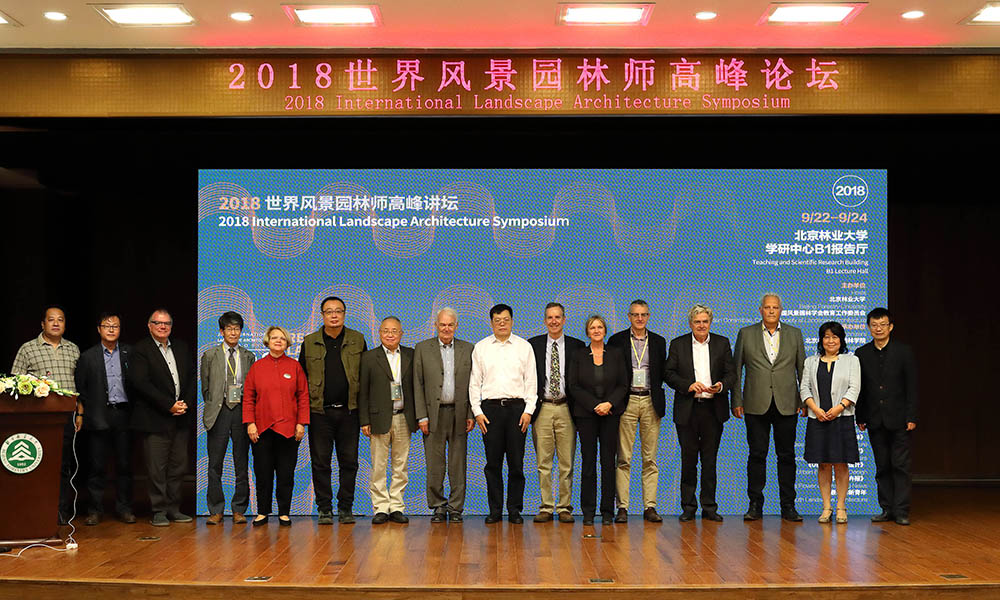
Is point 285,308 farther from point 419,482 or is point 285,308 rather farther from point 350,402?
point 419,482

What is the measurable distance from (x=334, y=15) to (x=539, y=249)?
7.29 ft

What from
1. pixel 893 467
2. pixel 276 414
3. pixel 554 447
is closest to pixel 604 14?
pixel 554 447

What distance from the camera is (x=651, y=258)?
24.9 ft

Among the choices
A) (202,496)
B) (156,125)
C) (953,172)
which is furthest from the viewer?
(953,172)

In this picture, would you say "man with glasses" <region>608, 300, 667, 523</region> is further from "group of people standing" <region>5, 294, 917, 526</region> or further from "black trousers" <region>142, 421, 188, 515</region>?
"black trousers" <region>142, 421, 188, 515</region>

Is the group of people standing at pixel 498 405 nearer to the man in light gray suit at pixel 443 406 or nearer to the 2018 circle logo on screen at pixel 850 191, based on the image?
the man in light gray suit at pixel 443 406

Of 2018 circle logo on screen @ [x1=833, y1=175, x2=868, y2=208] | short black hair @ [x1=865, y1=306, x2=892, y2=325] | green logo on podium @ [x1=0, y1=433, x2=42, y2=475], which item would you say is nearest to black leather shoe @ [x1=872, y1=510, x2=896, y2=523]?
short black hair @ [x1=865, y1=306, x2=892, y2=325]

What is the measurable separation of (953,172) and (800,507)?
3272 mm

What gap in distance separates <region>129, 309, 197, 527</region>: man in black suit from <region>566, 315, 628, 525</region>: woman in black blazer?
2.73 m

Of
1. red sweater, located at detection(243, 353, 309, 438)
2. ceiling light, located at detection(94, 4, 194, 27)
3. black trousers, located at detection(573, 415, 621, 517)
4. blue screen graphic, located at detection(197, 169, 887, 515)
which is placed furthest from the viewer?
blue screen graphic, located at detection(197, 169, 887, 515)

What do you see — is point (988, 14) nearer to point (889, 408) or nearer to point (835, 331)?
point (835, 331)

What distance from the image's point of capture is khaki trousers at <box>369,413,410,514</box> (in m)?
7.02

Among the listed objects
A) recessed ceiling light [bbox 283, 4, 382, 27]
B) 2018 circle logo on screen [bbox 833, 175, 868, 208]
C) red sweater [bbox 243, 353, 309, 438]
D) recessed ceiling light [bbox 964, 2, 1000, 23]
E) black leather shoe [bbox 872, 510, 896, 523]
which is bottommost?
black leather shoe [bbox 872, 510, 896, 523]

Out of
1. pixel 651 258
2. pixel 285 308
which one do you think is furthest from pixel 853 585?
pixel 285 308
